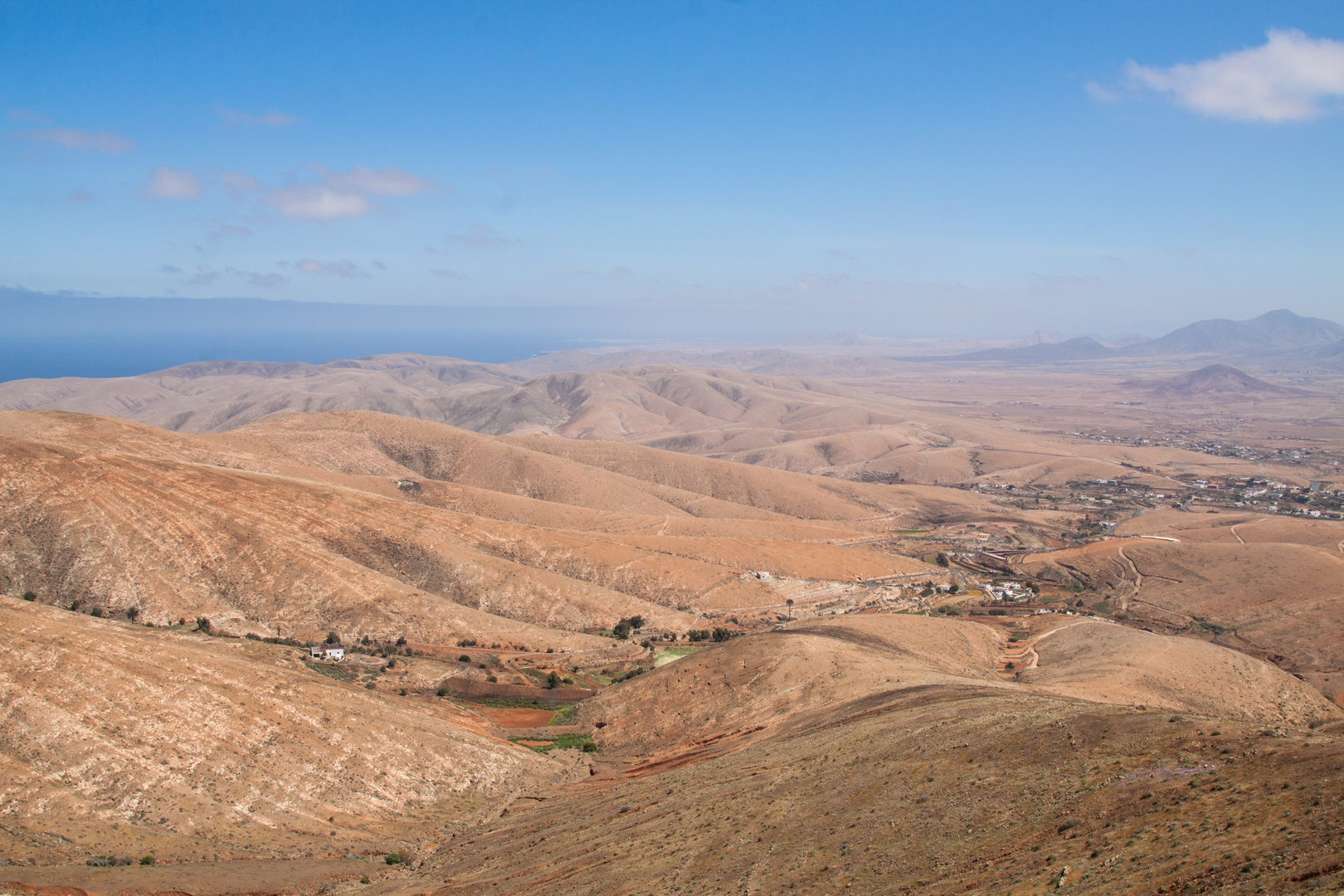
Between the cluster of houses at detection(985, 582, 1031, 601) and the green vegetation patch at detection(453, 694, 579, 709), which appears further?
the cluster of houses at detection(985, 582, 1031, 601)

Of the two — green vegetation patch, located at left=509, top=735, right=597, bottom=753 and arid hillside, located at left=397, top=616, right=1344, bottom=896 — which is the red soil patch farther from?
arid hillside, located at left=397, top=616, right=1344, bottom=896

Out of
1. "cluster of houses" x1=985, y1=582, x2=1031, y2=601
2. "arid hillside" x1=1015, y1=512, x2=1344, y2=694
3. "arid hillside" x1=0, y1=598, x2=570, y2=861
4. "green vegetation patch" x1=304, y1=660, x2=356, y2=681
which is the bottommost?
"cluster of houses" x1=985, y1=582, x2=1031, y2=601

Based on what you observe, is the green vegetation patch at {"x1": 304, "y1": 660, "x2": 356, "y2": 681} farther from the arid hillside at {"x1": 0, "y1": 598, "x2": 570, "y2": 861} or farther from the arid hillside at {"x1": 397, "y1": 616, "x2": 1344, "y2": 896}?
the arid hillside at {"x1": 397, "y1": 616, "x2": 1344, "y2": 896}

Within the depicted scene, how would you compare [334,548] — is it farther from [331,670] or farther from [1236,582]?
[1236,582]

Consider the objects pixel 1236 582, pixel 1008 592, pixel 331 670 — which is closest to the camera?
pixel 331 670

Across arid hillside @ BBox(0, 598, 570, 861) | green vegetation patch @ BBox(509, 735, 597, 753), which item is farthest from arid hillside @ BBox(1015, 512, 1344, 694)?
arid hillside @ BBox(0, 598, 570, 861)

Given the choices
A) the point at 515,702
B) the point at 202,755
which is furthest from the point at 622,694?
A: the point at 202,755

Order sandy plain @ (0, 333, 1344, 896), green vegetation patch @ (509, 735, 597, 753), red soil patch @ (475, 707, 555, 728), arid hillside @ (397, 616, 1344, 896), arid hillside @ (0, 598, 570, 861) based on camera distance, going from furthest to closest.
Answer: red soil patch @ (475, 707, 555, 728) → green vegetation patch @ (509, 735, 597, 753) → arid hillside @ (0, 598, 570, 861) → sandy plain @ (0, 333, 1344, 896) → arid hillside @ (397, 616, 1344, 896)

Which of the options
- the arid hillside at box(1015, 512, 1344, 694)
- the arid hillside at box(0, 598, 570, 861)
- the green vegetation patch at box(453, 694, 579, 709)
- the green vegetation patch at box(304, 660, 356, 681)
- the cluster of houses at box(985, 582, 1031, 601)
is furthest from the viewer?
the cluster of houses at box(985, 582, 1031, 601)

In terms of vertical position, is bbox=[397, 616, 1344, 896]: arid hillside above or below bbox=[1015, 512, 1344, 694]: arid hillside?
above
